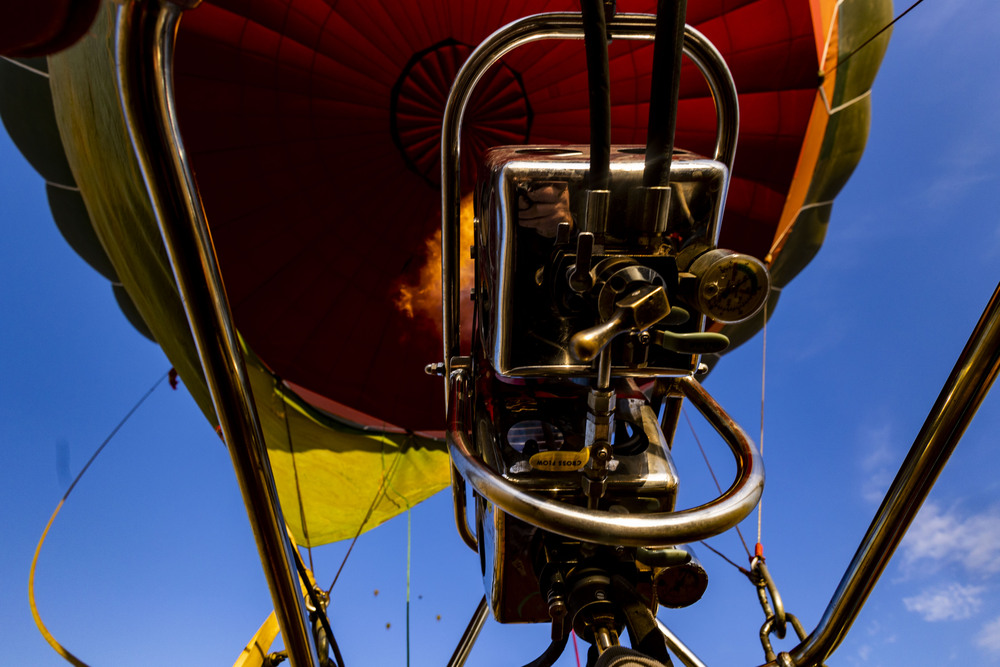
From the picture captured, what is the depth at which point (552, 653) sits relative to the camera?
2.64 feet

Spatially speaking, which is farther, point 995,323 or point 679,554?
point 679,554

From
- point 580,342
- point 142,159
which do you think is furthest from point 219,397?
point 580,342

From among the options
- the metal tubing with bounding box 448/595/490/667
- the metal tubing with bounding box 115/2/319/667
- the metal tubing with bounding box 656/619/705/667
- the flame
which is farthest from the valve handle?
the flame

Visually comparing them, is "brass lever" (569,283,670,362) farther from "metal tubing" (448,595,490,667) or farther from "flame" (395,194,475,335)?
"flame" (395,194,475,335)

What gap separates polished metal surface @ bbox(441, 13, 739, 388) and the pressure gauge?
0.63ft

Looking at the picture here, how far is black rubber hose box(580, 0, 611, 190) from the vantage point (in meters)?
0.54

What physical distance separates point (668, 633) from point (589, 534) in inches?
25.7

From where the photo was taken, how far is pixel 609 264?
26.9 inches

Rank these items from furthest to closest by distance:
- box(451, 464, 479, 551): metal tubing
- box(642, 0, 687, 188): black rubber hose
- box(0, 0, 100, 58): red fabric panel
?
box(451, 464, 479, 551): metal tubing, box(642, 0, 687, 188): black rubber hose, box(0, 0, 100, 58): red fabric panel

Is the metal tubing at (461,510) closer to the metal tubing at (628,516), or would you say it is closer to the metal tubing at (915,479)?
the metal tubing at (628,516)

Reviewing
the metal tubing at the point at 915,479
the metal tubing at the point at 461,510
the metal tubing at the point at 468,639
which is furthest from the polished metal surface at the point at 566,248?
the metal tubing at the point at 468,639

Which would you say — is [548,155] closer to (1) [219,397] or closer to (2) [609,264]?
(2) [609,264]

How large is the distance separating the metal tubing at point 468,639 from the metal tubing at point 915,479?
2.86 ft

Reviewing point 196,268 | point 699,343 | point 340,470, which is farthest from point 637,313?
point 340,470
